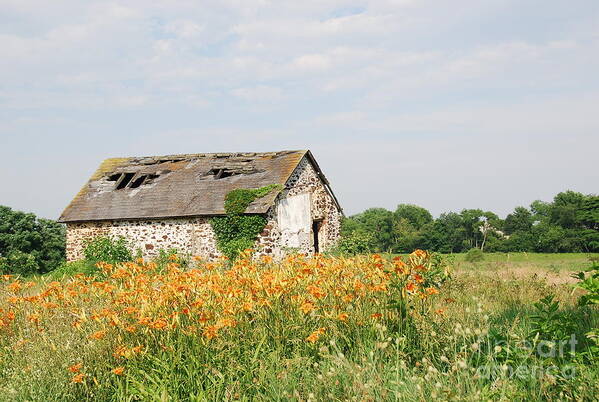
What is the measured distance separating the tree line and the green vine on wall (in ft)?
60.7

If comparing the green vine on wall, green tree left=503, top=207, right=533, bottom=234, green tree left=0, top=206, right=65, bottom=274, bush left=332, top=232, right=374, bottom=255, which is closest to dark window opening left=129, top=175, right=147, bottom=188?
green tree left=0, top=206, right=65, bottom=274

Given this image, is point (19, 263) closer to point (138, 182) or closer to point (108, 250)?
point (108, 250)

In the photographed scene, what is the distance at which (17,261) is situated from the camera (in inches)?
960

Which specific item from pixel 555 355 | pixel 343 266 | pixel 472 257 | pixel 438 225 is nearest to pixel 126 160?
pixel 472 257

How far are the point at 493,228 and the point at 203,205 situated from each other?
33791mm

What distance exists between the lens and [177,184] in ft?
75.4

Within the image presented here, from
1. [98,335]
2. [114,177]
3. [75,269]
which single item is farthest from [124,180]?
[98,335]

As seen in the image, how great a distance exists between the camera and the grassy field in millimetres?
4180

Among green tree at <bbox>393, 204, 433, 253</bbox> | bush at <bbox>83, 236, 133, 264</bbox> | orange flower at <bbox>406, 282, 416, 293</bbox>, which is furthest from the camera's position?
green tree at <bbox>393, 204, 433, 253</bbox>

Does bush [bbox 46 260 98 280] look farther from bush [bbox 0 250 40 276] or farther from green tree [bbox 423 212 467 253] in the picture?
green tree [bbox 423 212 467 253]

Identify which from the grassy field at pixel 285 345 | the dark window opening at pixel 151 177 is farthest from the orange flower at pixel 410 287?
the dark window opening at pixel 151 177

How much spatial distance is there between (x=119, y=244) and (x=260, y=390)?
1854 cm

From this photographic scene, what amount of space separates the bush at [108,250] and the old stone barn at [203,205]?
282 mm

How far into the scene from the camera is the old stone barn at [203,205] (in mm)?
20500
